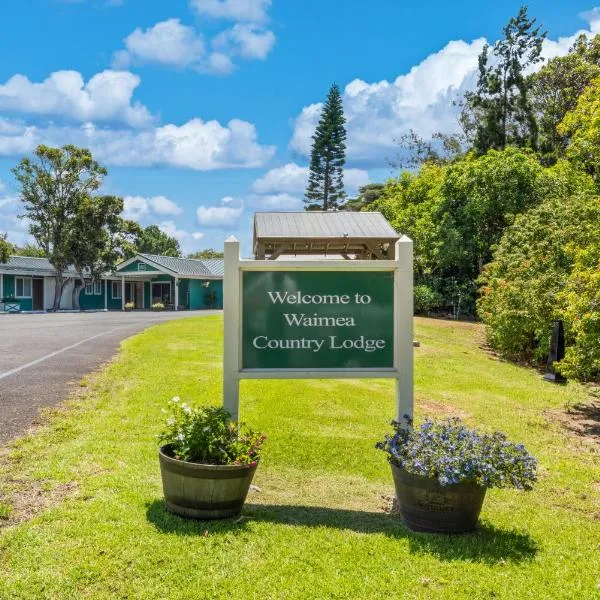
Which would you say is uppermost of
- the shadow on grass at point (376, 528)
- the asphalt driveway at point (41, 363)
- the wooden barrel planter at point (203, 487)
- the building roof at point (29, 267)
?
the building roof at point (29, 267)

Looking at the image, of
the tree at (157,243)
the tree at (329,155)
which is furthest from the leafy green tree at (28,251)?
the tree at (329,155)

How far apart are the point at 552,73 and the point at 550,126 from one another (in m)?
3.17

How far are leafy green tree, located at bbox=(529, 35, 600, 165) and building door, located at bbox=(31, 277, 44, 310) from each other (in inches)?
1308

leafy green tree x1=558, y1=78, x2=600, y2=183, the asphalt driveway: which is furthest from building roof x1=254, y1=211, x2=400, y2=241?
the asphalt driveway

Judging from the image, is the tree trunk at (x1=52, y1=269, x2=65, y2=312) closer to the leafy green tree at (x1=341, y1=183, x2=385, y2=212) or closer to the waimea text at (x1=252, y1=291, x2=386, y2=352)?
the leafy green tree at (x1=341, y1=183, x2=385, y2=212)

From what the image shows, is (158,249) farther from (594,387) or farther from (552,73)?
(594,387)

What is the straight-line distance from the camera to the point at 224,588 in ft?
11.0

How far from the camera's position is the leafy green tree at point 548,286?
8898mm

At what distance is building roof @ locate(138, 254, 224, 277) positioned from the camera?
43072 millimetres

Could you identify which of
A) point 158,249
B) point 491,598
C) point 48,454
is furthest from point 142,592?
point 158,249

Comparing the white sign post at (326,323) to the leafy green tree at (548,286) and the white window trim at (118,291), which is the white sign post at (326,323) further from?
the white window trim at (118,291)

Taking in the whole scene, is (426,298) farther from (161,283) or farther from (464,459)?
(464,459)

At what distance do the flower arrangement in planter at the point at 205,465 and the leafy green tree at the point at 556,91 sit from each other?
3300 cm

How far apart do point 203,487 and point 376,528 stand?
4.20 ft
